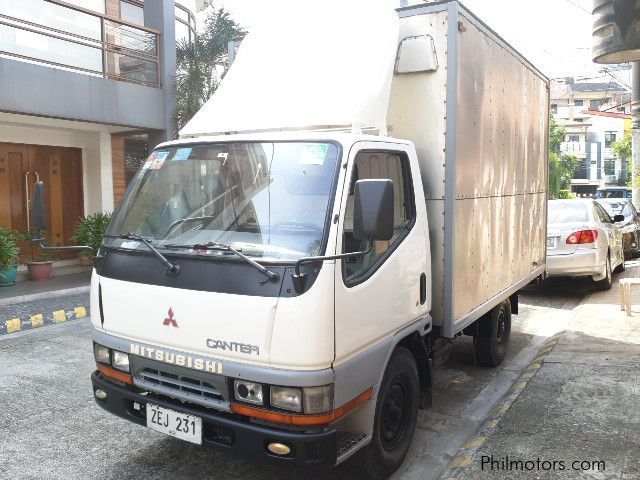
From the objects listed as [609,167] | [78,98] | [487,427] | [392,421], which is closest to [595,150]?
[609,167]

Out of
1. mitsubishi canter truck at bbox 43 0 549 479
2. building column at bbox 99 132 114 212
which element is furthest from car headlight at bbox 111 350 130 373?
building column at bbox 99 132 114 212

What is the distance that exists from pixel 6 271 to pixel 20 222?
6.39ft

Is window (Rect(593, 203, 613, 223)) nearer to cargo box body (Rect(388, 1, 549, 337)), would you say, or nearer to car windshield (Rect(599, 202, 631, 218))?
car windshield (Rect(599, 202, 631, 218))

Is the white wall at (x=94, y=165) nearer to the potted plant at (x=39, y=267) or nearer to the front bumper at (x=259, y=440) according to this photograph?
the potted plant at (x=39, y=267)

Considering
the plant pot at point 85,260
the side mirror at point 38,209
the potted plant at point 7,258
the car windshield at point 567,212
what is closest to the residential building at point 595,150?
the car windshield at point 567,212

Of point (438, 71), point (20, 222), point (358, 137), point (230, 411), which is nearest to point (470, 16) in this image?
point (438, 71)

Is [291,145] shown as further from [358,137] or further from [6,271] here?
[6,271]

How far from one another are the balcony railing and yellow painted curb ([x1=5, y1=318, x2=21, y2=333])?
424 cm

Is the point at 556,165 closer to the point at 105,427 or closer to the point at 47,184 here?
the point at 47,184

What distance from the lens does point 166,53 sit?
451 inches

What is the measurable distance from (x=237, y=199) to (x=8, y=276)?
7.72 metres

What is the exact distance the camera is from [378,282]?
10.7 feet

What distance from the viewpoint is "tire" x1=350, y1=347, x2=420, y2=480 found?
132 inches

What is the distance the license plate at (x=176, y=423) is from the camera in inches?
119
